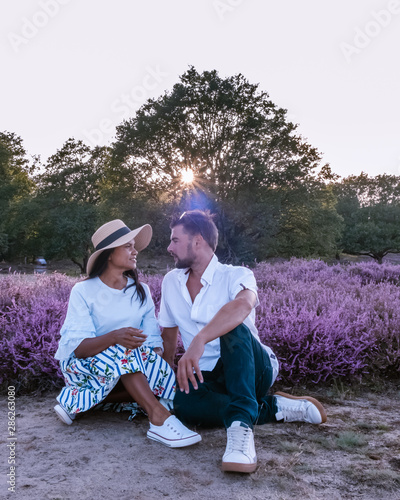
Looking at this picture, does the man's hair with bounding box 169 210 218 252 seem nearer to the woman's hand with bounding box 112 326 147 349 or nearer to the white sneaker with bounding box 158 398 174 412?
the woman's hand with bounding box 112 326 147 349

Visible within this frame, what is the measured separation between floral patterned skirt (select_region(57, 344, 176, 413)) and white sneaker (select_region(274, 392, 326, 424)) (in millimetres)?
781

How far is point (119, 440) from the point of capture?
10.6ft

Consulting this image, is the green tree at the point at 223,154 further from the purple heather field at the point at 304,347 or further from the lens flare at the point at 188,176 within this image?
the purple heather field at the point at 304,347

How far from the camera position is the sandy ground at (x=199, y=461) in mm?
2465

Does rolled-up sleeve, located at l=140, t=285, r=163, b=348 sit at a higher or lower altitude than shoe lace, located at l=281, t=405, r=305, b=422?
higher

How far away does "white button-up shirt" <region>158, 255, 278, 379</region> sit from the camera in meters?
3.37

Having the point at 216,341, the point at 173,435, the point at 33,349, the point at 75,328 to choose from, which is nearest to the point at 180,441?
the point at 173,435

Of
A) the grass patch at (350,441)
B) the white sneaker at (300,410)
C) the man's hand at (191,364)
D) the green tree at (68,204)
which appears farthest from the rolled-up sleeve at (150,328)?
the green tree at (68,204)

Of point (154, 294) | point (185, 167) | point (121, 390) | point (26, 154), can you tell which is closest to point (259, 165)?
point (185, 167)

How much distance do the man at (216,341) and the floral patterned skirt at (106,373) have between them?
0.16 meters

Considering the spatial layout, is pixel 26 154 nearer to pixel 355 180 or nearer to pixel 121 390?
pixel 355 180

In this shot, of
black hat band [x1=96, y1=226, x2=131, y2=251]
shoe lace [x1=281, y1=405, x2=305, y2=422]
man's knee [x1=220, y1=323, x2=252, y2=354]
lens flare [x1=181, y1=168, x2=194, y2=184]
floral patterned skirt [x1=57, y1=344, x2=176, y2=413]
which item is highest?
lens flare [x1=181, y1=168, x2=194, y2=184]

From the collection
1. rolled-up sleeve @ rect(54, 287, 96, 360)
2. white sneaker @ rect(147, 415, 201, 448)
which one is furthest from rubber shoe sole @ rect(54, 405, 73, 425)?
white sneaker @ rect(147, 415, 201, 448)

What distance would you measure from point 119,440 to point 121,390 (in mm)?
483
